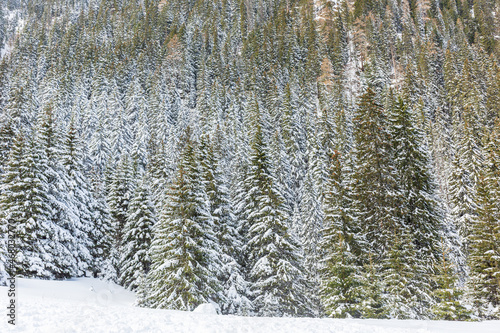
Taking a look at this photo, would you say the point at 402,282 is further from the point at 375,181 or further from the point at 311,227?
the point at 311,227

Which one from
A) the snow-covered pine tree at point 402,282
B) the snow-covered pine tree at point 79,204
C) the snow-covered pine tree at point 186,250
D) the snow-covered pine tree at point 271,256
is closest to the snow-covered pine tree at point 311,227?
the snow-covered pine tree at point 271,256

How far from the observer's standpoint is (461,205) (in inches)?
1272

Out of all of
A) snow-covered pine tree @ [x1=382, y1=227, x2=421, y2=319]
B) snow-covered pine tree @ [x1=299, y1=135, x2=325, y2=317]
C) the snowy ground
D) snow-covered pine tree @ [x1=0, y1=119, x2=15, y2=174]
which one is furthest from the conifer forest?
the snowy ground

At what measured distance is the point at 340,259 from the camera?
66.1 ft

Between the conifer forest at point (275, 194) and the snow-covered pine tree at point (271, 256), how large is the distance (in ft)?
0.49

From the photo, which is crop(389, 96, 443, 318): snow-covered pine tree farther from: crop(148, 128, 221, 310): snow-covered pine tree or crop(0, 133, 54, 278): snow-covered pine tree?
crop(0, 133, 54, 278): snow-covered pine tree

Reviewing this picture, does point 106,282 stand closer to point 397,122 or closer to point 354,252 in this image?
point 354,252

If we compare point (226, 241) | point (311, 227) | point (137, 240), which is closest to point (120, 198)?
point (137, 240)

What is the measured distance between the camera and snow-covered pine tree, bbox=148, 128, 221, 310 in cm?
2014

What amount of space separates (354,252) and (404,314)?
212 inches

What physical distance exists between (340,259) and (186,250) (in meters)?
10.1

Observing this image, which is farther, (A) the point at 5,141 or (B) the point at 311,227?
(A) the point at 5,141

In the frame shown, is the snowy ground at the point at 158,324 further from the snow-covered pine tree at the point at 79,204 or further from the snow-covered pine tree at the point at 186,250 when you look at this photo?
the snow-covered pine tree at the point at 79,204

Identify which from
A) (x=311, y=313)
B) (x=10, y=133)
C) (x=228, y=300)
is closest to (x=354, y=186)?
(x=311, y=313)
